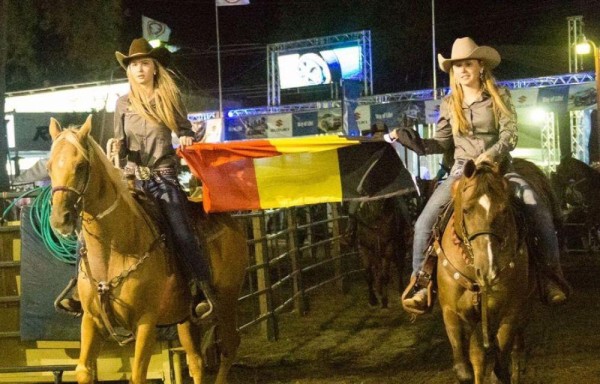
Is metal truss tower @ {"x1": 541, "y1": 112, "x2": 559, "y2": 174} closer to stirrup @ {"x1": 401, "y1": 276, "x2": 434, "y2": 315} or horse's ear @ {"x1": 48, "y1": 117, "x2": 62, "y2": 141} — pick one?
stirrup @ {"x1": 401, "y1": 276, "x2": 434, "y2": 315}

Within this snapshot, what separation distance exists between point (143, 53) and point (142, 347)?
2122mm

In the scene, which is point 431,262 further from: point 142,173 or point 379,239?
point 379,239

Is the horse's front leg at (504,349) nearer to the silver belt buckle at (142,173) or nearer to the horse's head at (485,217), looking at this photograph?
→ the horse's head at (485,217)

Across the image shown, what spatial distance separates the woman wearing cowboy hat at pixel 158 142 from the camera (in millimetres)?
5535

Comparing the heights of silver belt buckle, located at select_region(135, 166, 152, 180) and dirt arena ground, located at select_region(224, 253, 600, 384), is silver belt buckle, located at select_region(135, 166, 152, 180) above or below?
above

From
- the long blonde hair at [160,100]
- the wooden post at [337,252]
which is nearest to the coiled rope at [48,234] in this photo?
the long blonde hair at [160,100]

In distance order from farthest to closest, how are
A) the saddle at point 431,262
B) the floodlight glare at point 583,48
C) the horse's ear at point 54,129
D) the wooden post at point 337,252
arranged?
the floodlight glare at point 583,48 < the wooden post at point 337,252 < the saddle at point 431,262 < the horse's ear at point 54,129

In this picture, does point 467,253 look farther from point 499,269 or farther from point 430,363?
point 430,363

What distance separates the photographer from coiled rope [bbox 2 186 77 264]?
6.25 metres

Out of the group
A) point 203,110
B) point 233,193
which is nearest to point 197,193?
point 233,193

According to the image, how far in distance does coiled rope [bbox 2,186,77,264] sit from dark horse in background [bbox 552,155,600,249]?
13.6 m

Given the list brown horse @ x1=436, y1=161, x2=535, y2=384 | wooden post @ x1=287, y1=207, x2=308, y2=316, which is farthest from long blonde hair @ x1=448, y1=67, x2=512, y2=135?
wooden post @ x1=287, y1=207, x2=308, y2=316

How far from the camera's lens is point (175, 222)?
551 centimetres

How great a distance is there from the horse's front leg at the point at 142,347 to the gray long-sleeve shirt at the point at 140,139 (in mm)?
1215
